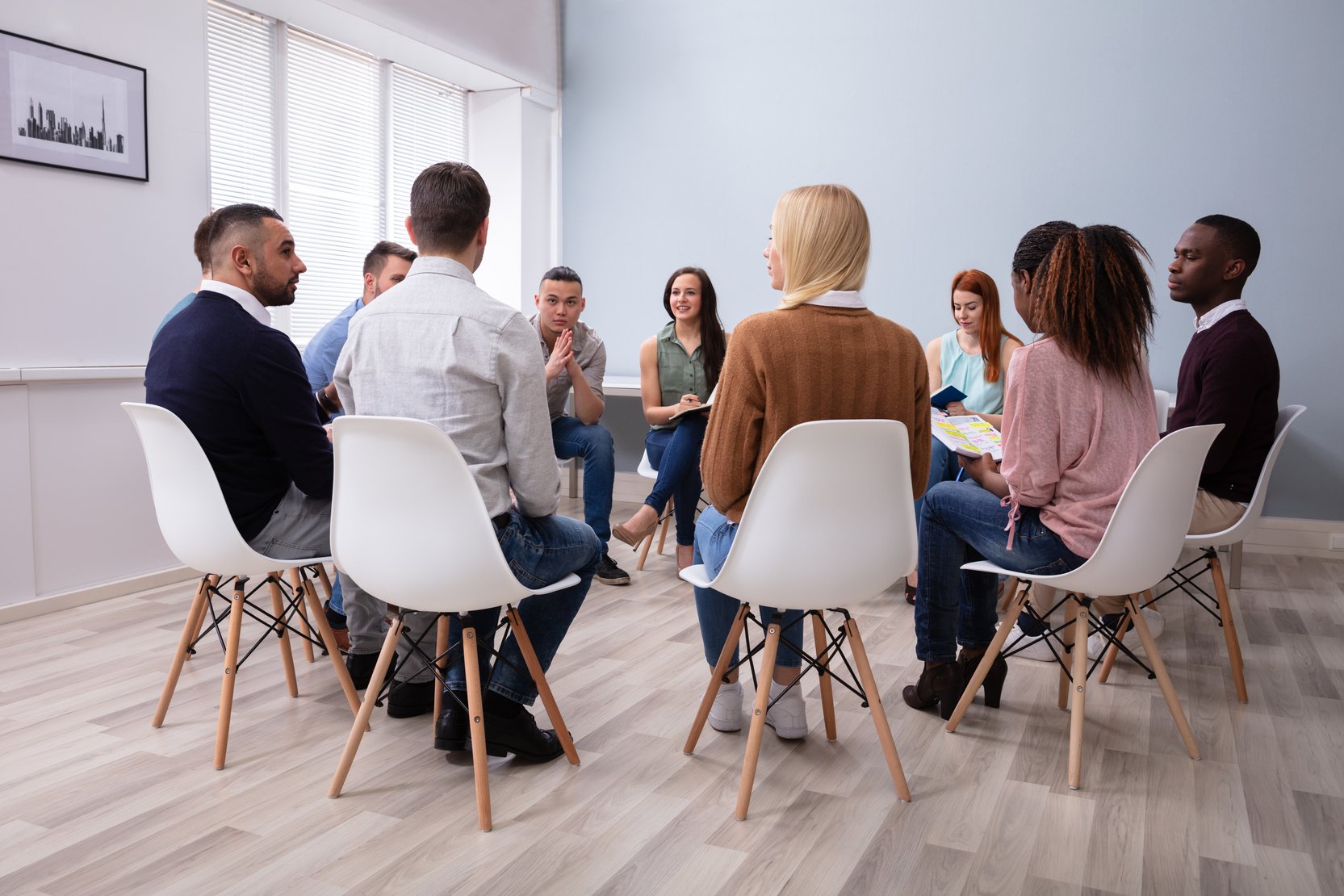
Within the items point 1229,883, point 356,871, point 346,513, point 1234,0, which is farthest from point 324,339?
point 1234,0

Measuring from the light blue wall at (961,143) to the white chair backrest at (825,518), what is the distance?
3352 mm

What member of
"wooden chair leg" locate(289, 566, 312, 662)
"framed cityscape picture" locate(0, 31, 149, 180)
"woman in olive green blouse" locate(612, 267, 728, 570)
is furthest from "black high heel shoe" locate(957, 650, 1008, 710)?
"framed cityscape picture" locate(0, 31, 149, 180)

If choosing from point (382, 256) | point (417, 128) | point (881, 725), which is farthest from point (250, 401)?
point (417, 128)

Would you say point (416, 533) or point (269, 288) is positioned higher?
point (269, 288)

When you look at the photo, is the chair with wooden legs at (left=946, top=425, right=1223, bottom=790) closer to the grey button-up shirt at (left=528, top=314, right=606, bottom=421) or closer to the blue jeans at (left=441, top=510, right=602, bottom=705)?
the blue jeans at (left=441, top=510, right=602, bottom=705)

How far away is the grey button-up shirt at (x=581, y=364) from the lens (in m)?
4.04

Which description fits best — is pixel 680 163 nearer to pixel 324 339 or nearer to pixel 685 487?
pixel 685 487

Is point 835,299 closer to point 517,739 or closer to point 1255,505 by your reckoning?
point 517,739

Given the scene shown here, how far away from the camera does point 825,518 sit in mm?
1944

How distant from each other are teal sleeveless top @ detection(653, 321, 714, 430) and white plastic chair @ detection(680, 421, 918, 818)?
7.11 feet

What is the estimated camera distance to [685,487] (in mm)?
4047

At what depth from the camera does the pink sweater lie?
2191 millimetres

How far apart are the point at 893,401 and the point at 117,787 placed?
182 centimetres

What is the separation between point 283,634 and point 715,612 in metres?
1.13
